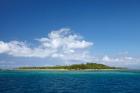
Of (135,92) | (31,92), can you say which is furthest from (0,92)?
(135,92)

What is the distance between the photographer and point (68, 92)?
52.4m

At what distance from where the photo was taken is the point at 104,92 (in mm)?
52094

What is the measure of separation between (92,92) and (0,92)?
763 inches

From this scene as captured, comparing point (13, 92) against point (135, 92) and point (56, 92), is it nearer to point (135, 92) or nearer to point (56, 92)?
point (56, 92)

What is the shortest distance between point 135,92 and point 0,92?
28910mm

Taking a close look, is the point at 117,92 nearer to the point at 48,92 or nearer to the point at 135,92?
the point at 135,92

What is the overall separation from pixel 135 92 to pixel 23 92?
24233mm

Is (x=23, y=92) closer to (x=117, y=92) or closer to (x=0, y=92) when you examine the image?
(x=0, y=92)

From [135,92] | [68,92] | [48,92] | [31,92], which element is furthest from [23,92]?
[135,92]

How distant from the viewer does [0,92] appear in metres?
50.1

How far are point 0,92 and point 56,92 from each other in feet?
→ 38.5

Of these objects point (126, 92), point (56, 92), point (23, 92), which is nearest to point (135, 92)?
point (126, 92)

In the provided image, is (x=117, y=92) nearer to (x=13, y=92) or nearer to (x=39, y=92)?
(x=39, y=92)

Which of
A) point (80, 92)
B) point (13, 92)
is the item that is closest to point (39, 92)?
point (13, 92)
